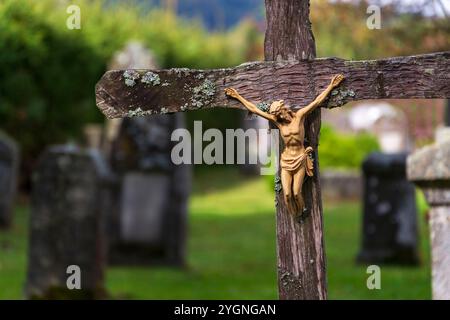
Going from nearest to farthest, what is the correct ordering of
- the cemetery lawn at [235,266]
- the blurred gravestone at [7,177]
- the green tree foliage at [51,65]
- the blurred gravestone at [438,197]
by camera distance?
the blurred gravestone at [438,197]
the cemetery lawn at [235,266]
the blurred gravestone at [7,177]
the green tree foliage at [51,65]

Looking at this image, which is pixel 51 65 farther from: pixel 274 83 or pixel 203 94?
pixel 274 83

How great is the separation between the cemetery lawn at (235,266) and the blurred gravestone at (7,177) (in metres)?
0.28

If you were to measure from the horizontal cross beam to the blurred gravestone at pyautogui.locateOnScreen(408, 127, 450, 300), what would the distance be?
7.78 feet

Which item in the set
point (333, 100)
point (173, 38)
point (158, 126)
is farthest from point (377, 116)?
point (333, 100)

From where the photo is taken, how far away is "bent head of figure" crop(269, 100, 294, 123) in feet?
15.0

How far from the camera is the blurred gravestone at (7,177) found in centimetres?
1614

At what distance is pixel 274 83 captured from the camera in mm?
4672

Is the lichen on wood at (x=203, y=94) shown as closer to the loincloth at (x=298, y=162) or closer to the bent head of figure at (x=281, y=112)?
the bent head of figure at (x=281, y=112)

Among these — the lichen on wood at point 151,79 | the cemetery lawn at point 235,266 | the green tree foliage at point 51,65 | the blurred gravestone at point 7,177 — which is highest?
the green tree foliage at point 51,65

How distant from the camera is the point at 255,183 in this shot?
26609 millimetres

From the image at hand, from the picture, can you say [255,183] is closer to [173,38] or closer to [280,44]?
[173,38]

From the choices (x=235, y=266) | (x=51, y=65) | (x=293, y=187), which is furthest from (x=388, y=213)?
(x=51, y=65)

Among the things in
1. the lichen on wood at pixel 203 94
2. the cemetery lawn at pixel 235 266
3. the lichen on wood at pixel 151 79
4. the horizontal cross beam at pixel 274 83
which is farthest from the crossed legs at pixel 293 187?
the cemetery lawn at pixel 235 266

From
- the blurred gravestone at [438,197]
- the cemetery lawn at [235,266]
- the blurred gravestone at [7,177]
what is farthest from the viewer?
the blurred gravestone at [7,177]
